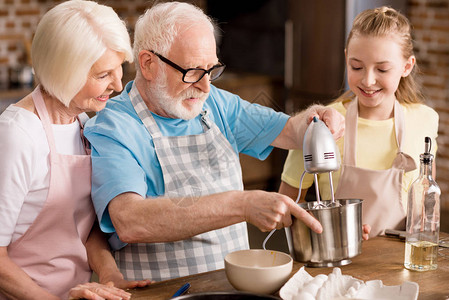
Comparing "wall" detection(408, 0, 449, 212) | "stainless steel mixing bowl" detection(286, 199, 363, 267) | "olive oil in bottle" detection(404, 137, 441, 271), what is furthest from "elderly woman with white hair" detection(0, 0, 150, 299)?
"wall" detection(408, 0, 449, 212)

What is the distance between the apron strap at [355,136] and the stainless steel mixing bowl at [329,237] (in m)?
0.60

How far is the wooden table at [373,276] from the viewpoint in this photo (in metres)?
1.43

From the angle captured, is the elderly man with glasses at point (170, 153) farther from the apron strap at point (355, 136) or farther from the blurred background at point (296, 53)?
the blurred background at point (296, 53)

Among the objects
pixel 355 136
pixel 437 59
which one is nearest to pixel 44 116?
pixel 355 136

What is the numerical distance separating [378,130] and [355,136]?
9 cm

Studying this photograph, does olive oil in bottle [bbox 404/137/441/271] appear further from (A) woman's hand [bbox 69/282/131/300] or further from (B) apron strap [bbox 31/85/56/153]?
(B) apron strap [bbox 31/85/56/153]

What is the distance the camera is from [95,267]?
5.53 ft

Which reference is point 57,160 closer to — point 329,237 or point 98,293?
point 98,293

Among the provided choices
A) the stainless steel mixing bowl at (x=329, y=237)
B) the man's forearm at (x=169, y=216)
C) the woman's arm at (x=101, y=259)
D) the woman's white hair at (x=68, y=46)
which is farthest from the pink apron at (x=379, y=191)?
the woman's white hair at (x=68, y=46)

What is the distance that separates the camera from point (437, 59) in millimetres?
4352

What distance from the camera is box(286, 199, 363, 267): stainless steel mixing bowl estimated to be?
145 centimetres

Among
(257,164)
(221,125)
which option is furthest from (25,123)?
(257,164)

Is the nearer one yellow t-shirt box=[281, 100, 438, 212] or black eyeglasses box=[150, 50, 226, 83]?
black eyeglasses box=[150, 50, 226, 83]

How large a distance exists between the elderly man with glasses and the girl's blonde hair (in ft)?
1.19
